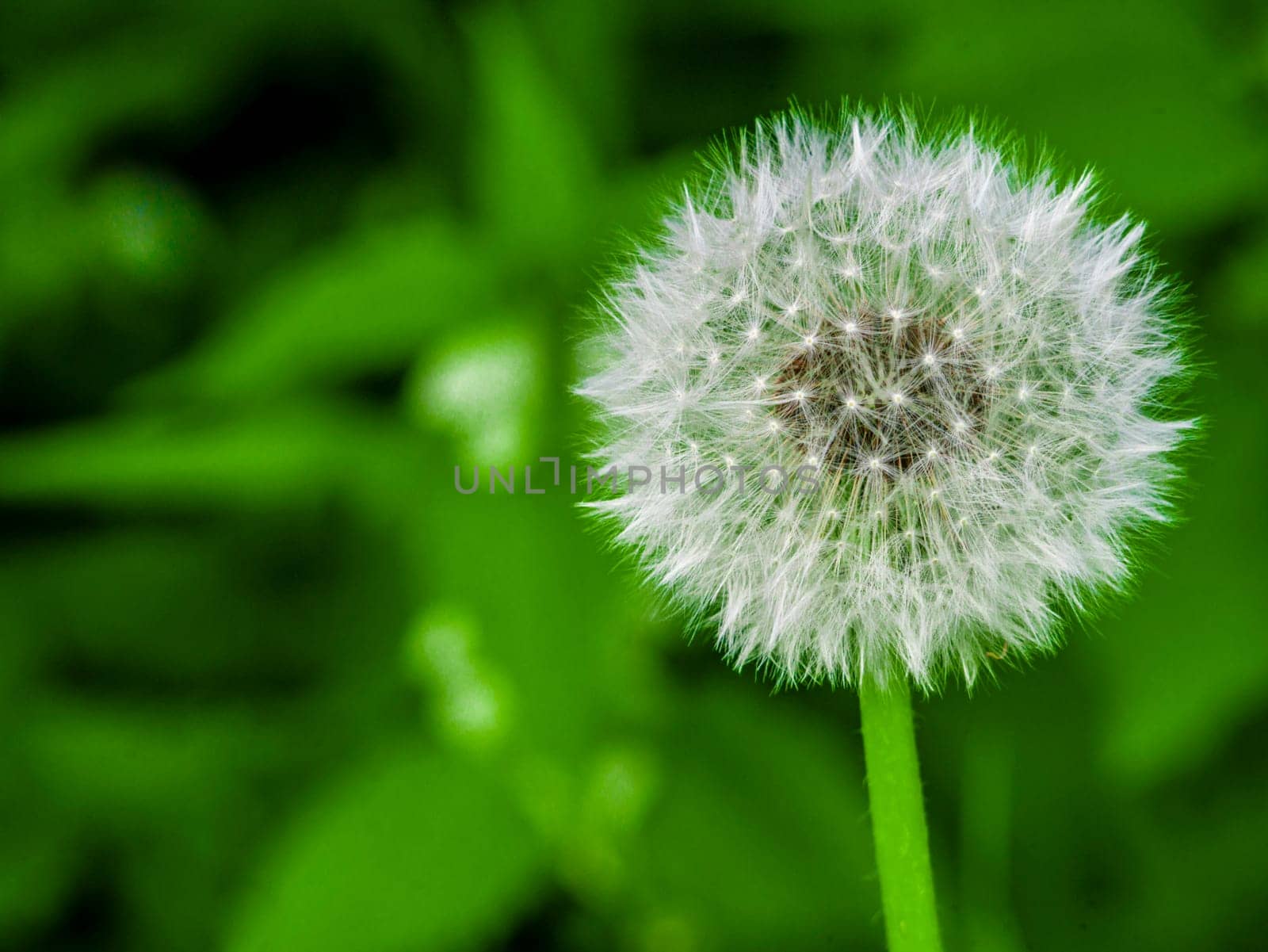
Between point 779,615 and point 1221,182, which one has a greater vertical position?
point 1221,182

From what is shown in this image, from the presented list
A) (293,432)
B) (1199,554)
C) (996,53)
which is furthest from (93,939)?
(996,53)

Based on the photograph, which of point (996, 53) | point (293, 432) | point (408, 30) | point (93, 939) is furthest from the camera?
point (408, 30)

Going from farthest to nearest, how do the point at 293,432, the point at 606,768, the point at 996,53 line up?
the point at 293,432 → the point at 606,768 → the point at 996,53

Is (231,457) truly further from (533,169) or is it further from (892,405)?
(892,405)

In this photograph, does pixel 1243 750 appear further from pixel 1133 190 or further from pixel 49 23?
pixel 49 23

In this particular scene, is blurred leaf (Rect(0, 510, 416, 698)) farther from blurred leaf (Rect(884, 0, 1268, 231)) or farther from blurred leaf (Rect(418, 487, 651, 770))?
blurred leaf (Rect(884, 0, 1268, 231))

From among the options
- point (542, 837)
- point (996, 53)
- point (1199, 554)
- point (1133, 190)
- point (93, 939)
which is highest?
point (996, 53)

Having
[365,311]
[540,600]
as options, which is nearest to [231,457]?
[365,311]
